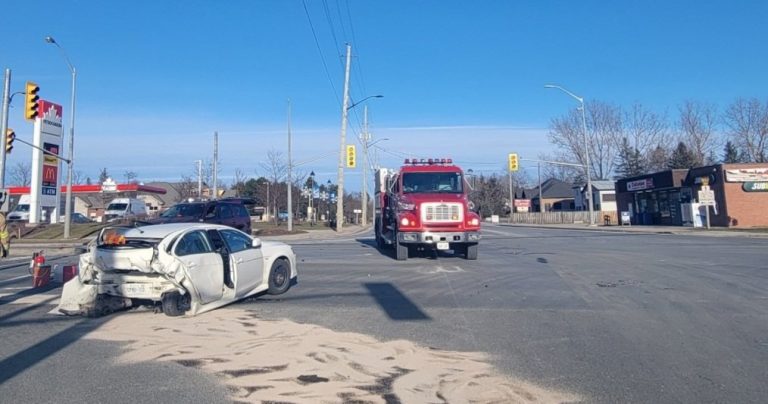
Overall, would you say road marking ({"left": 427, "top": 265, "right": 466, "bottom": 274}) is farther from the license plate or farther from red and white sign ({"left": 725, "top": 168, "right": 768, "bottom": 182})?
red and white sign ({"left": 725, "top": 168, "right": 768, "bottom": 182})

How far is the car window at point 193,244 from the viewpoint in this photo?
869 cm

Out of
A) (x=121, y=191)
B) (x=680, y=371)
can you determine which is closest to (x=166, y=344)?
(x=680, y=371)

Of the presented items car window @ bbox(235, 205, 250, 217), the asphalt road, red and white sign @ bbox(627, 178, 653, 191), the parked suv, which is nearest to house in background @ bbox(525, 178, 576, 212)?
red and white sign @ bbox(627, 178, 653, 191)

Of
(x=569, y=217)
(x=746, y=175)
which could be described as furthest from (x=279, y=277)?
(x=569, y=217)

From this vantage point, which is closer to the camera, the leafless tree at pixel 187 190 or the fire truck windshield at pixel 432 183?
the fire truck windshield at pixel 432 183

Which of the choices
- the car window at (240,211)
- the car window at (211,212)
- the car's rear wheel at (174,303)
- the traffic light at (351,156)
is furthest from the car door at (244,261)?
the traffic light at (351,156)

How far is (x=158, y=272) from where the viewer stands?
838 centimetres

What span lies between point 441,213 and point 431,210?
30 cm

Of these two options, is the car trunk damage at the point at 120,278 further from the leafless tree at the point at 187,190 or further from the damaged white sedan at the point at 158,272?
the leafless tree at the point at 187,190

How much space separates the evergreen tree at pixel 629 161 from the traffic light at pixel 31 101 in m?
67.4

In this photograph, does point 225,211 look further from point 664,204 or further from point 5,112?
point 664,204

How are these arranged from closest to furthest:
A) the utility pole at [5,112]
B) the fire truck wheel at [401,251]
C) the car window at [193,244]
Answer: the car window at [193,244], the fire truck wheel at [401,251], the utility pole at [5,112]

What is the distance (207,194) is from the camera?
62.2 m

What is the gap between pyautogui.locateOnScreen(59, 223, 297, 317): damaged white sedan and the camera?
8.42 m
